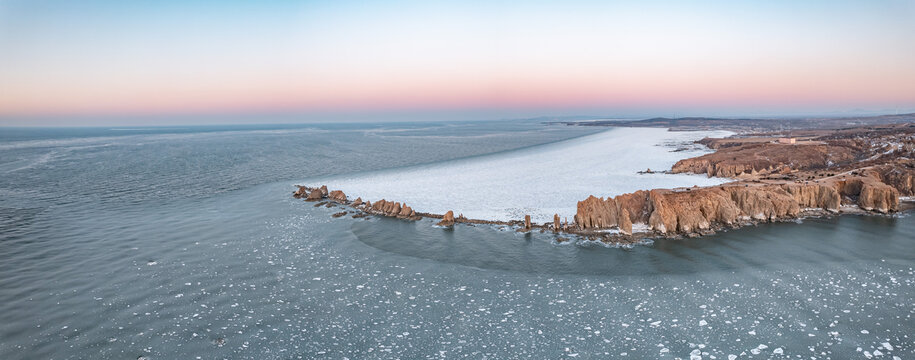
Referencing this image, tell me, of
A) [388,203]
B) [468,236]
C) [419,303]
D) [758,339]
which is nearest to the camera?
[758,339]

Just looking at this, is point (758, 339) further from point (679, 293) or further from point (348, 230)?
point (348, 230)

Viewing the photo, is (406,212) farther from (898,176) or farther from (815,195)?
(898,176)

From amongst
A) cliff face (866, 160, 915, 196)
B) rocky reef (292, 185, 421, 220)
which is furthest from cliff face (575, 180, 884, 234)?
rocky reef (292, 185, 421, 220)

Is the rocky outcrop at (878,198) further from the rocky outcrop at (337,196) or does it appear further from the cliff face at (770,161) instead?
the rocky outcrop at (337,196)

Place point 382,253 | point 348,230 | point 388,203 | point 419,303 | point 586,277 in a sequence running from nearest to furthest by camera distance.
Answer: point 419,303, point 586,277, point 382,253, point 348,230, point 388,203

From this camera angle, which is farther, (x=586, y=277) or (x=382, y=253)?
(x=382, y=253)

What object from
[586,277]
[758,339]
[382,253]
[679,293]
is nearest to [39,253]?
[382,253]
